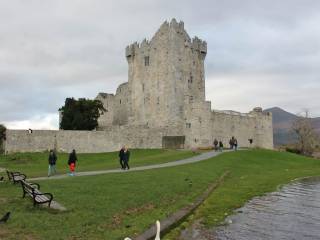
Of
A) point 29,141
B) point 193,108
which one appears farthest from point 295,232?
point 193,108

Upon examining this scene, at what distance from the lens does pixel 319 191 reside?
892 inches

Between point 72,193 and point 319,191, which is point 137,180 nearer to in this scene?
point 72,193

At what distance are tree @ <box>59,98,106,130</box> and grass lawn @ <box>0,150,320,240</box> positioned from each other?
3558cm

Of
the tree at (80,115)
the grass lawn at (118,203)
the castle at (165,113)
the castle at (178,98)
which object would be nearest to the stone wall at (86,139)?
the castle at (165,113)

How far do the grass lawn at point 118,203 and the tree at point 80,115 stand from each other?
3558cm

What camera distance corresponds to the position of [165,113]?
207 feet

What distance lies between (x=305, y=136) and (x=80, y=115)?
3812cm

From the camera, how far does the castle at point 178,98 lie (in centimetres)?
5819

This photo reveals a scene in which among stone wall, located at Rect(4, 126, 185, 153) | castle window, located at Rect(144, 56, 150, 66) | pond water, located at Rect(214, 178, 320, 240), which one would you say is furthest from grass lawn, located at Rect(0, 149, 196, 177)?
castle window, located at Rect(144, 56, 150, 66)

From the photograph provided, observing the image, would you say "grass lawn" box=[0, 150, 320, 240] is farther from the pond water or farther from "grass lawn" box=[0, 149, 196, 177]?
"grass lawn" box=[0, 149, 196, 177]

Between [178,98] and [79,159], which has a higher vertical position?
[178,98]

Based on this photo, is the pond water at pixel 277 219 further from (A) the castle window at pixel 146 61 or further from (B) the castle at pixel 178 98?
(A) the castle window at pixel 146 61

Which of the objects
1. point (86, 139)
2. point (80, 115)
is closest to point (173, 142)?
point (86, 139)

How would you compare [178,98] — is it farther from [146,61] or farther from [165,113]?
[146,61]
